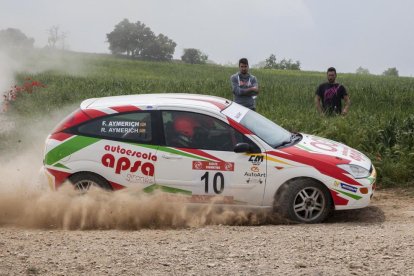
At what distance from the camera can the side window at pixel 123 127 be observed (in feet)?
24.1

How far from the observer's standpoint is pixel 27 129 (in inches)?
577

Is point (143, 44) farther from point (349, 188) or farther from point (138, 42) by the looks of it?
point (349, 188)

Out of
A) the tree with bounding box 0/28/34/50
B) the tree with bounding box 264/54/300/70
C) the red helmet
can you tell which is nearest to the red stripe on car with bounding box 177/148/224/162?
the red helmet

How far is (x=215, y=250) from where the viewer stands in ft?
18.5

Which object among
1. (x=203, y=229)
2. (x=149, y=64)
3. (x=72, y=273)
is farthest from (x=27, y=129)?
(x=149, y=64)

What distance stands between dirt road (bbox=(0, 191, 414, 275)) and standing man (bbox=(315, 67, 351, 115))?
5.61 m

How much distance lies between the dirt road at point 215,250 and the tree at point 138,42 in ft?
303

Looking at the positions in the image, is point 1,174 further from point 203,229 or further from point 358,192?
point 358,192

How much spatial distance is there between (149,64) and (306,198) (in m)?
46.7

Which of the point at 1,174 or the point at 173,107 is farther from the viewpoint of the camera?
the point at 1,174

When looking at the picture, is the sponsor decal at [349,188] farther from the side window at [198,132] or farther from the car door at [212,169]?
the side window at [198,132]

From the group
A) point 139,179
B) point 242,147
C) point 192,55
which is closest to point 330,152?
point 242,147

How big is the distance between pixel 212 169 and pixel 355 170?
1.80 m

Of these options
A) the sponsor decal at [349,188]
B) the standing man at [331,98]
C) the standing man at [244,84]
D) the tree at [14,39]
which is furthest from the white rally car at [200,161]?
the tree at [14,39]
